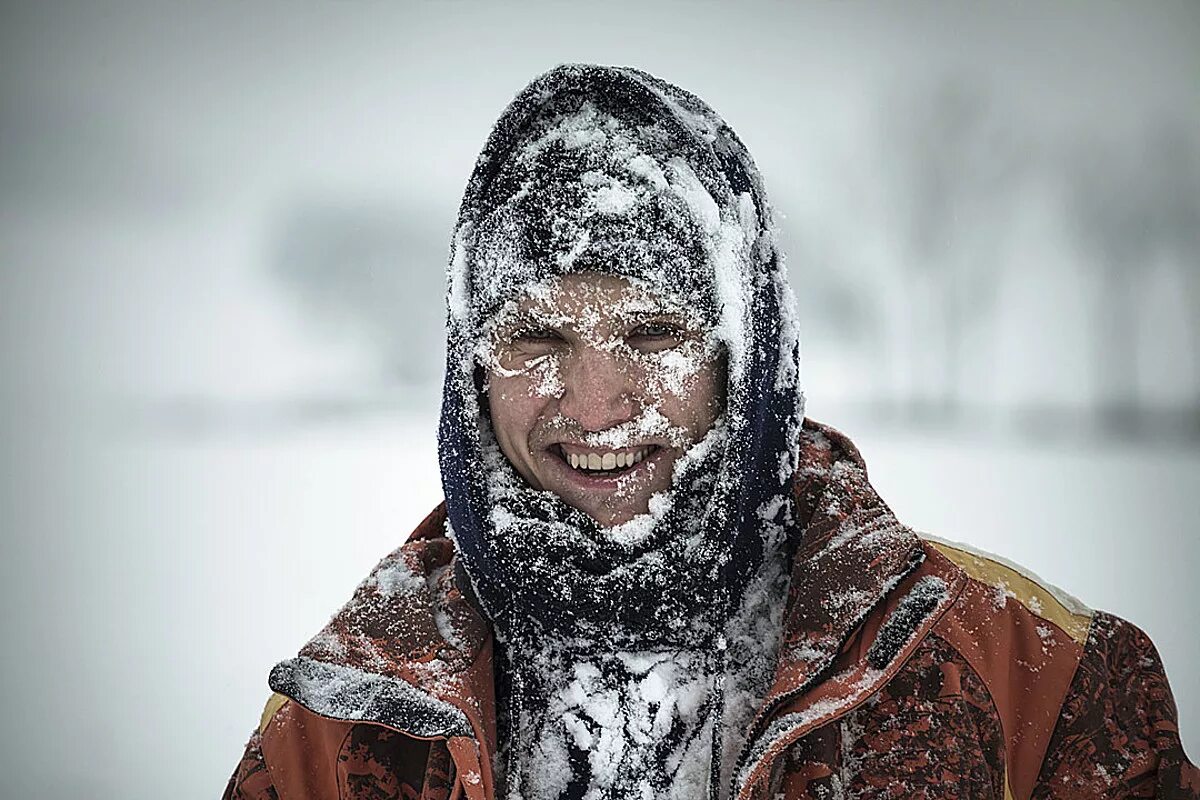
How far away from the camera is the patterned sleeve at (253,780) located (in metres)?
1.04

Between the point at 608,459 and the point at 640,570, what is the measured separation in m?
0.12

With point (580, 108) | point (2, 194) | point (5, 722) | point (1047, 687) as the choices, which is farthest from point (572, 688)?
point (2, 194)

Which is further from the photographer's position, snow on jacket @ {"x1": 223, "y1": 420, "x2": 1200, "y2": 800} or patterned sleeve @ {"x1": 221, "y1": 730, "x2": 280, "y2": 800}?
patterned sleeve @ {"x1": 221, "y1": 730, "x2": 280, "y2": 800}

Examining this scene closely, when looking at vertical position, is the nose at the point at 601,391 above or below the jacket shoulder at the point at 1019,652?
above

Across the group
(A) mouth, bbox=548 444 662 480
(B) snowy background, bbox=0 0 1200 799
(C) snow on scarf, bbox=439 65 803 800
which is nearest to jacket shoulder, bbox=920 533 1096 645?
(C) snow on scarf, bbox=439 65 803 800

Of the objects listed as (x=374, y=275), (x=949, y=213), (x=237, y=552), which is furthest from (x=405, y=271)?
(x=949, y=213)

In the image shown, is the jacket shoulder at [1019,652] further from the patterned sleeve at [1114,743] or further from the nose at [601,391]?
the nose at [601,391]

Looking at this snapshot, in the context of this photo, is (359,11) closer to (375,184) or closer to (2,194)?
(375,184)

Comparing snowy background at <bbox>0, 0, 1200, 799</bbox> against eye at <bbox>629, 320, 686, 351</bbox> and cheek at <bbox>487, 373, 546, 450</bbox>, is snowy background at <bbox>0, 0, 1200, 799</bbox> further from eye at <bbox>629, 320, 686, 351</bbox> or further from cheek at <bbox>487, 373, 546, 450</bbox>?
eye at <bbox>629, 320, 686, 351</bbox>

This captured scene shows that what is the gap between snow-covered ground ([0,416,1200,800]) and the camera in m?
2.58

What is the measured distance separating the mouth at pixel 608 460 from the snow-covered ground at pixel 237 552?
1.80 metres

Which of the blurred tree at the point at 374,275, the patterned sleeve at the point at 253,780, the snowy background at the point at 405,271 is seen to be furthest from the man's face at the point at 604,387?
the blurred tree at the point at 374,275

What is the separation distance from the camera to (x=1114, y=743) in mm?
896

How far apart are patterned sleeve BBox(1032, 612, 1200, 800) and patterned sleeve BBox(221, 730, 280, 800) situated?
77 cm
